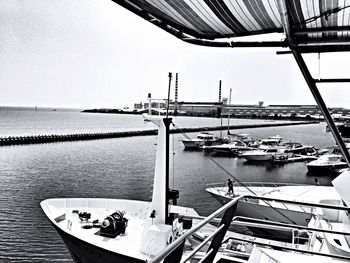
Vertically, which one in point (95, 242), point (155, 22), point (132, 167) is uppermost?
point (155, 22)

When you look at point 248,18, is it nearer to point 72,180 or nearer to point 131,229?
point 131,229

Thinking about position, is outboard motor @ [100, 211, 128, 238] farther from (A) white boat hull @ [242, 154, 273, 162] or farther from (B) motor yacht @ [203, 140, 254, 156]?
(B) motor yacht @ [203, 140, 254, 156]

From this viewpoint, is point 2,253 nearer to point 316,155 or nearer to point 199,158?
point 199,158

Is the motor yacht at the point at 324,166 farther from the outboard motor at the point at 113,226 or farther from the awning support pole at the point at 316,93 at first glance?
the awning support pole at the point at 316,93

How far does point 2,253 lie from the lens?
49.2 feet

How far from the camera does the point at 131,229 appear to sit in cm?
1023

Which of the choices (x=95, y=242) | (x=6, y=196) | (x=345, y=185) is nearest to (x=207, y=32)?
(x=345, y=185)

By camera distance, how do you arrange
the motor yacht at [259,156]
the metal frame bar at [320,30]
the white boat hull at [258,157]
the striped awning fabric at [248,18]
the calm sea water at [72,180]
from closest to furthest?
the striped awning fabric at [248,18] < the metal frame bar at [320,30] < the calm sea water at [72,180] < the motor yacht at [259,156] < the white boat hull at [258,157]

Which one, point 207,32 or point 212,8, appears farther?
point 207,32

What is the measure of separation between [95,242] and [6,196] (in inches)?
774

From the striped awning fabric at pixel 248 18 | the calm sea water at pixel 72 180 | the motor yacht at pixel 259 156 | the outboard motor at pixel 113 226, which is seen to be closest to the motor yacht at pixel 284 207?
the calm sea water at pixel 72 180

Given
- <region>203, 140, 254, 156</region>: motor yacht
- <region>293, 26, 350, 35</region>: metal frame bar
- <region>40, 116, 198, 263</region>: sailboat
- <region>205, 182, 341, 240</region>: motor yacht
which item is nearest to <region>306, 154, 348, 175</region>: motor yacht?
<region>203, 140, 254, 156</region>: motor yacht

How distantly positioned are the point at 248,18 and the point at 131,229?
910cm

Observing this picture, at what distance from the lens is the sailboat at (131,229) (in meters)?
8.55
